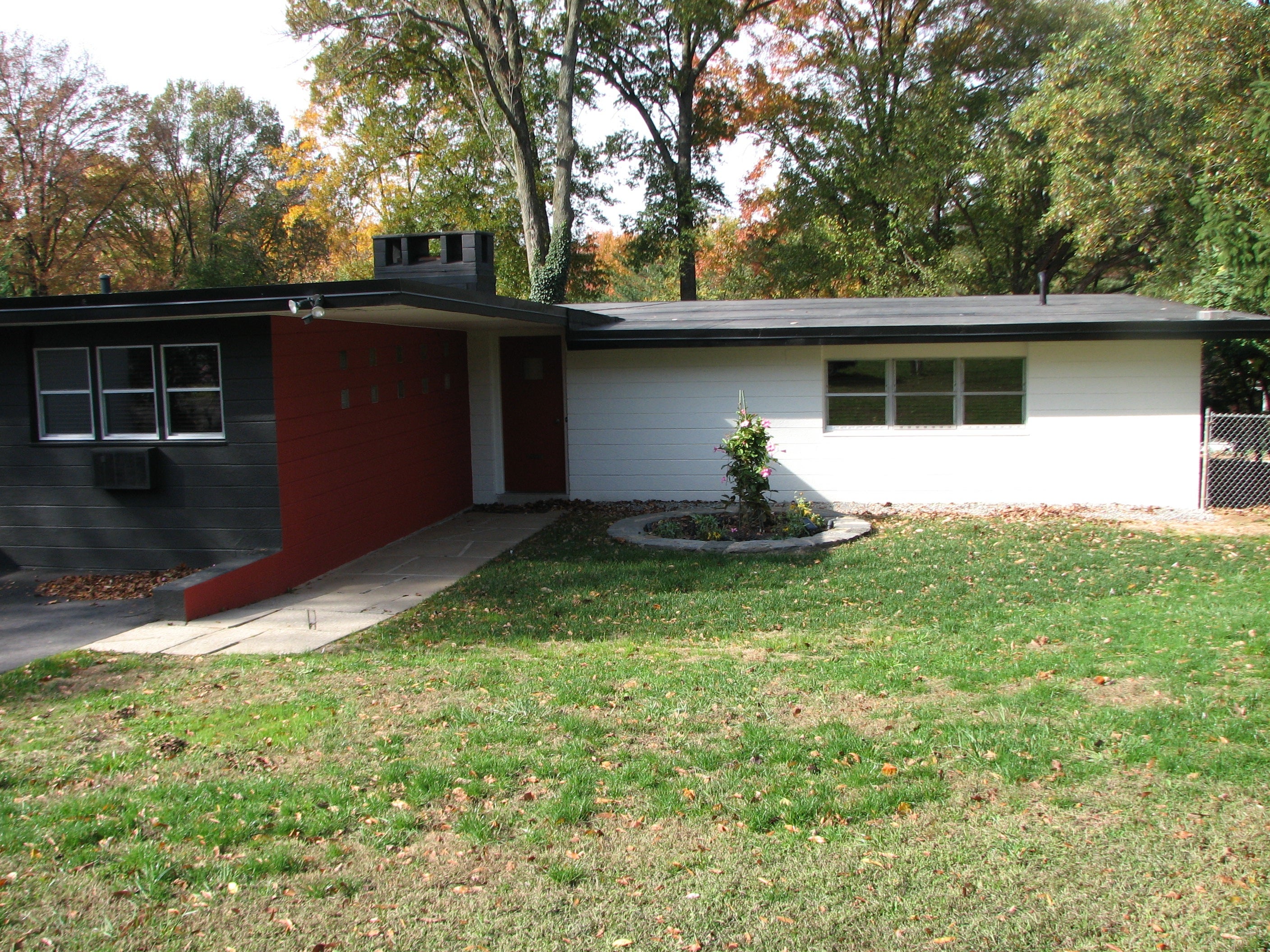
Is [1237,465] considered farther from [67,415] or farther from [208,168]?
[208,168]

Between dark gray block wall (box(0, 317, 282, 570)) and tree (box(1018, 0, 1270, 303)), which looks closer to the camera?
dark gray block wall (box(0, 317, 282, 570))

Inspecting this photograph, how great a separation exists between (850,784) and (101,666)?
525 centimetres

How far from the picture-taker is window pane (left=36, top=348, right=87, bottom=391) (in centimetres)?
966

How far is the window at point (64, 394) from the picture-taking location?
9672 mm

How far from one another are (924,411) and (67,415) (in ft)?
33.2

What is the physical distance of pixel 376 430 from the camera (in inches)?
438

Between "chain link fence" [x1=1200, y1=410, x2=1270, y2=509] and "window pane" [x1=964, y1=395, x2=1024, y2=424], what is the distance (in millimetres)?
2202

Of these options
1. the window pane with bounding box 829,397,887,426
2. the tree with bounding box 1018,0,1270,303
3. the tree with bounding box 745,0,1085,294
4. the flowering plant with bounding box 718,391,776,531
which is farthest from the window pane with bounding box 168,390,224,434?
the tree with bounding box 745,0,1085,294

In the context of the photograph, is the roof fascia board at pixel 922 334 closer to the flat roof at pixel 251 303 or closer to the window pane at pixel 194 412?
the flat roof at pixel 251 303

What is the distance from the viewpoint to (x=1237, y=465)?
12.9m

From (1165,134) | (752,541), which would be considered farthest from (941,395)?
(1165,134)

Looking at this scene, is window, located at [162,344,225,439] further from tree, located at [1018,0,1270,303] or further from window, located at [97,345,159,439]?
tree, located at [1018,0,1270,303]

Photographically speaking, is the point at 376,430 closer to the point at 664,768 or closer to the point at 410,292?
the point at 410,292

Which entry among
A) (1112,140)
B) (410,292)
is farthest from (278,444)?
(1112,140)
